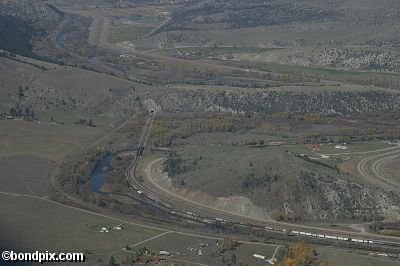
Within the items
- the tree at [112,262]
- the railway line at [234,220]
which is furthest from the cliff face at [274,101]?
the tree at [112,262]

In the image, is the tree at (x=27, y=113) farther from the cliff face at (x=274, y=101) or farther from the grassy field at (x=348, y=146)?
the grassy field at (x=348, y=146)

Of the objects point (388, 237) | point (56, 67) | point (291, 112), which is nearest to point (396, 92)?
point (291, 112)

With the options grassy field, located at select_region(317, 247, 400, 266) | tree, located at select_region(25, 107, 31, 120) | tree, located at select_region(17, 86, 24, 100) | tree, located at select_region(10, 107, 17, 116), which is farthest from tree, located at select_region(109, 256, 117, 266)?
tree, located at select_region(17, 86, 24, 100)

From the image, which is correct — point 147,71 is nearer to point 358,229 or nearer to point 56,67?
point 56,67

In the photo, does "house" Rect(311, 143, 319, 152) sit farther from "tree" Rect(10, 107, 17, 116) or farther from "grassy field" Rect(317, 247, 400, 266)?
"tree" Rect(10, 107, 17, 116)

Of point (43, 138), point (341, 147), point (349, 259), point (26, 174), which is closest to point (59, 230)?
point (26, 174)

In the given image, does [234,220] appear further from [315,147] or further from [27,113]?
[27,113]
